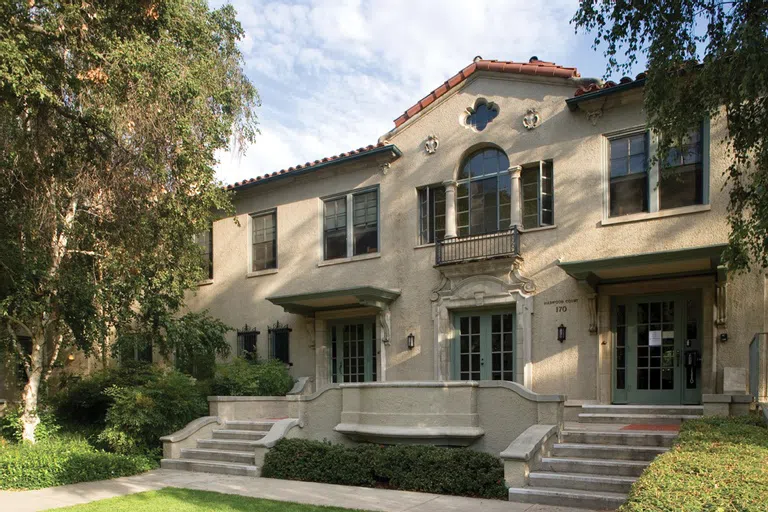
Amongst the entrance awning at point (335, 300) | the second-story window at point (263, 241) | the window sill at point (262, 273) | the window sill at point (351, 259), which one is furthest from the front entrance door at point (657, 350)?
the second-story window at point (263, 241)

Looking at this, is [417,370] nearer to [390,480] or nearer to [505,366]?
[505,366]

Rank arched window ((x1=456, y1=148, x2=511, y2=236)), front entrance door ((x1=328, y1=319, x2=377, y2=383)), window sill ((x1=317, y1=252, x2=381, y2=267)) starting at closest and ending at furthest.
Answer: arched window ((x1=456, y1=148, x2=511, y2=236))
window sill ((x1=317, y1=252, x2=381, y2=267))
front entrance door ((x1=328, y1=319, x2=377, y2=383))

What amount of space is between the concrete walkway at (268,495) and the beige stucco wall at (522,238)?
479cm

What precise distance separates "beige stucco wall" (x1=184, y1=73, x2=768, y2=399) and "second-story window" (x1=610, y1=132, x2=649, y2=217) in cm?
28

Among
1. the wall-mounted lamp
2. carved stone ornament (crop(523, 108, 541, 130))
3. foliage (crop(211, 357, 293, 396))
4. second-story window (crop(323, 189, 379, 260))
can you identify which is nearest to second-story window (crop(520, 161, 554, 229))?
carved stone ornament (crop(523, 108, 541, 130))

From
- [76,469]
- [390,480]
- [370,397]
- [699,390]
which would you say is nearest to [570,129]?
[699,390]

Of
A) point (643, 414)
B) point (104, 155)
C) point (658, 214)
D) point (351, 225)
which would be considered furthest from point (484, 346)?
point (104, 155)

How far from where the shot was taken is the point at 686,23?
859 cm

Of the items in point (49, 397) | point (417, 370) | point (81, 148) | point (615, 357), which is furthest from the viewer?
point (49, 397)

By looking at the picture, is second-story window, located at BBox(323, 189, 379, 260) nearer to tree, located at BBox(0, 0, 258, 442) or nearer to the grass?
tree, located at BBox(0, 0, 258, 442)

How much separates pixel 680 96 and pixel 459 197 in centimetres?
696

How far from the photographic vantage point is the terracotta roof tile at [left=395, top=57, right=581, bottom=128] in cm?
1378

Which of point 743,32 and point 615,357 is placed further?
point 615,357

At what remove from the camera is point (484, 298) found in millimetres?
14359
